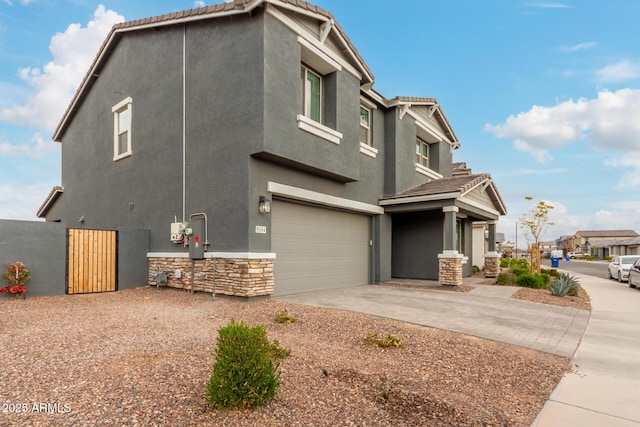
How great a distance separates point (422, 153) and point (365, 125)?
5.33 metres

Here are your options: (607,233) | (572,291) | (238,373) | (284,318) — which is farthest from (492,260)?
(607,233)

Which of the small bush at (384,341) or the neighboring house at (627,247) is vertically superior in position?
the small bush at (384,341)

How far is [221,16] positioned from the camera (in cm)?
977

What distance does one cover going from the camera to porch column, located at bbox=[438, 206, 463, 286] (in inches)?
488

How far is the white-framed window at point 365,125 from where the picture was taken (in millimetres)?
13609

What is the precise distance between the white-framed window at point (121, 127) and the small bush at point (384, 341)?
1108cm

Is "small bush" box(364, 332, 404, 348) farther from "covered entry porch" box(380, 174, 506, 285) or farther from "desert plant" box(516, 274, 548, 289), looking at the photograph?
"desert plant" box(516, 274, 548, 289)

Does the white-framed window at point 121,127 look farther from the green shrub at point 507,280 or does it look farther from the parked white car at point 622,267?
the parked white car at point 622,267

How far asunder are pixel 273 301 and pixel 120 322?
348 centimetres

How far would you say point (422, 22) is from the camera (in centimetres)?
1185

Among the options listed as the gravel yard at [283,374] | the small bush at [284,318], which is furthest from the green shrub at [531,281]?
the small bush at [284,318]

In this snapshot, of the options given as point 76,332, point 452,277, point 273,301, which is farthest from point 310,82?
point 76,332

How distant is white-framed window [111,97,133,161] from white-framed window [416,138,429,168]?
481 inches

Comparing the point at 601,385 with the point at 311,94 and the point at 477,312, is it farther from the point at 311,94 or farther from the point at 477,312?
the point at 311,94
